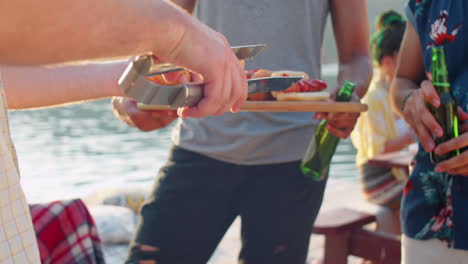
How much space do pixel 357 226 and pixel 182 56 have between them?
2.59 meters

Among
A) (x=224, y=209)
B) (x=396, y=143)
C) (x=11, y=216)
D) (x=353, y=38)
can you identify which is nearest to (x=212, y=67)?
(x=11, y=216)

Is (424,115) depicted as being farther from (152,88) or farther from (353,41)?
(152,88)

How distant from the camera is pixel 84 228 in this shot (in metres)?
1.88

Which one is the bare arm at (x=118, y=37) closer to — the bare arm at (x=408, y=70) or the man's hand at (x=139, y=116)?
the man's hand at (x=139, y=116)

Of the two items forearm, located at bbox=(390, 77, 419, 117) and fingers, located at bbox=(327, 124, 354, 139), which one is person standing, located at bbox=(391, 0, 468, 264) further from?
fingers, located at bbox=(327, 124, 354, 139)

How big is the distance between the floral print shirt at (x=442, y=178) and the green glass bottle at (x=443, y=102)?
0.02 meters

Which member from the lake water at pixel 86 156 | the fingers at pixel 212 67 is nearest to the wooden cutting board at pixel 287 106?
the fingers at pixel 212 67

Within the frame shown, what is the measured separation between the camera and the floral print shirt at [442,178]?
1483 millimetres

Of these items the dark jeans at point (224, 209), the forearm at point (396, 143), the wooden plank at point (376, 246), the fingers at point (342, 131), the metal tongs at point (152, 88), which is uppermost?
the metal tongs at point (152, 88)

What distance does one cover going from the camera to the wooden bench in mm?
2987

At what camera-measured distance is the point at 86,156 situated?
10617mm

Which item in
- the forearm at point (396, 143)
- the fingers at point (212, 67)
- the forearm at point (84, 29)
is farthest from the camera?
the forearm at point (396, 143)

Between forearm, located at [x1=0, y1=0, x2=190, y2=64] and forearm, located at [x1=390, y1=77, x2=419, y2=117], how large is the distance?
1122 millimetres

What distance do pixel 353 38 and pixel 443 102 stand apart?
0.50 m
